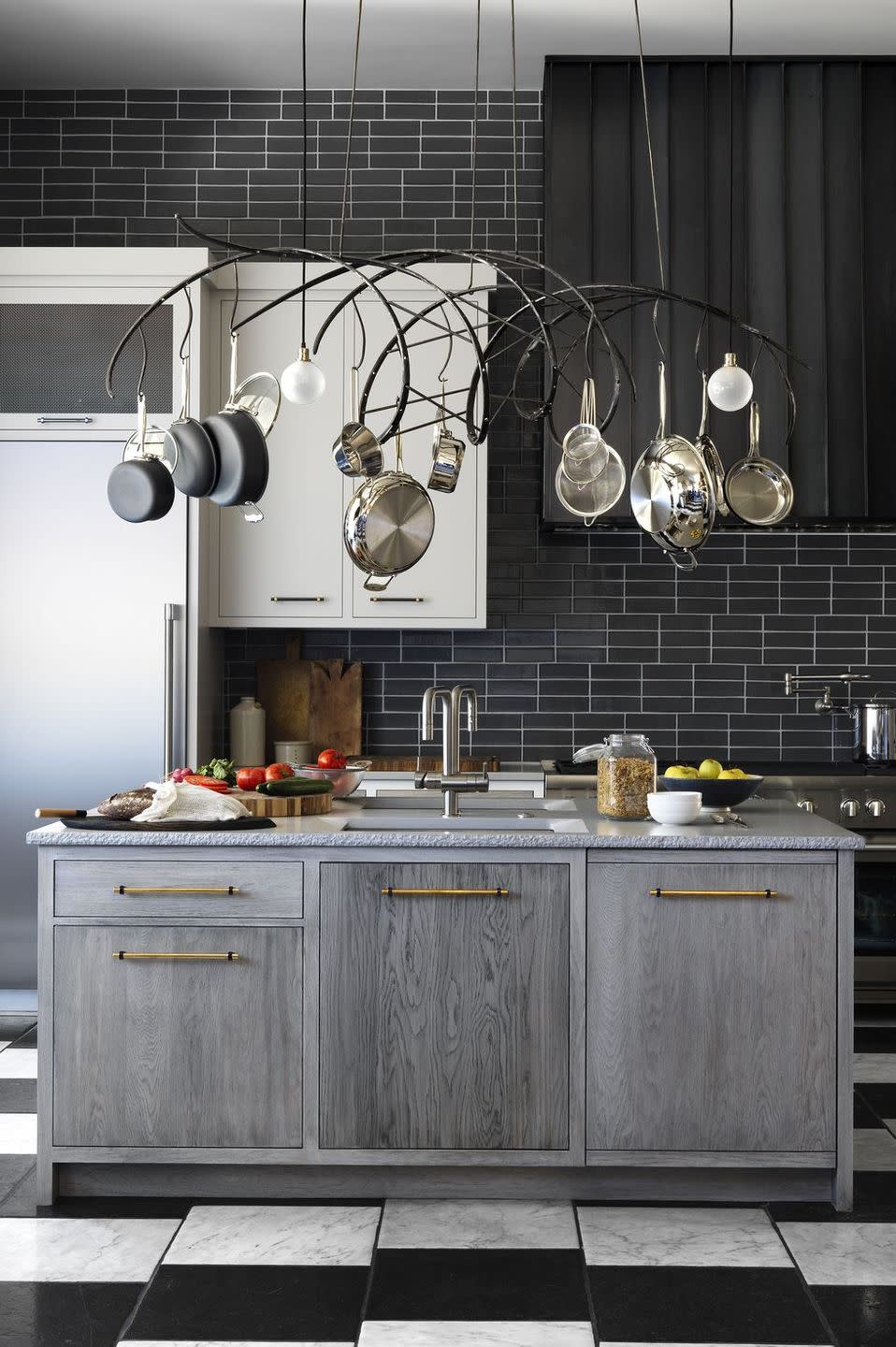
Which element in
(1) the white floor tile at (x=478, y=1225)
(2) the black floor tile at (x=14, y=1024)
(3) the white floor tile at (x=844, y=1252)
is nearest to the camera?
(3) the white floor tile at (x=844, y=1252)

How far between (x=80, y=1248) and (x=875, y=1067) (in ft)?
8.01

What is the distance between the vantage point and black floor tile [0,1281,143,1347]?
2268mm

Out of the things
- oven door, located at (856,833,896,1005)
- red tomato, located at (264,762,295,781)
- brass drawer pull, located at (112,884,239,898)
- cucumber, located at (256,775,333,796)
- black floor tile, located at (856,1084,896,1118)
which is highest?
red tomato, located at (264,762,295,781)

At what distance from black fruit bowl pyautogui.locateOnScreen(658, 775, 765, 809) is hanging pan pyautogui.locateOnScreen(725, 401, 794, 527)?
67 centimetres

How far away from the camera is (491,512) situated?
16.5ft

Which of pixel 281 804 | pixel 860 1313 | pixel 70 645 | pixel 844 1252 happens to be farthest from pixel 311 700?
pixel 860 1313

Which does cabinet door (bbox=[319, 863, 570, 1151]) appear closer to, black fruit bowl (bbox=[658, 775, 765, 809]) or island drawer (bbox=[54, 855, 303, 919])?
island drawer (bbox=[54, 855, 303, 919])

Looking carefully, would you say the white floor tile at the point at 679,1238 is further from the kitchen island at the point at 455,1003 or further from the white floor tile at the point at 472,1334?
the white floor tile at the point at 472,1334

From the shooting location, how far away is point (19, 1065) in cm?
387

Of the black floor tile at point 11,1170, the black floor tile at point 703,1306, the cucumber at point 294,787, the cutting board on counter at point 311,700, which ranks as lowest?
the black floor tile at point 11,1170

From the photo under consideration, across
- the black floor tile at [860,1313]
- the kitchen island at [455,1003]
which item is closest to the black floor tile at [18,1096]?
the kitchen island at [455,1003]

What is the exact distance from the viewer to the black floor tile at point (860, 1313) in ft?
7.46

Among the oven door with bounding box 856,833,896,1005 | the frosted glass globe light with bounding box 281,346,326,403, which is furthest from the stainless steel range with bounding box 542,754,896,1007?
the frosted glass globe light with bounding box 281,346,326,403

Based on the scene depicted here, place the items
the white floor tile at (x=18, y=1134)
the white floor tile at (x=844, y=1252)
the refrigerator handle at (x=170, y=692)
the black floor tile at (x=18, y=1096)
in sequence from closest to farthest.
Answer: the white floor tile at (x=844, y=1252)
the white floor tile at (x=18, y=1134)
the black floor tile at (x=18, y=1096)
the refrigerator handle at (x=170, y=692)
